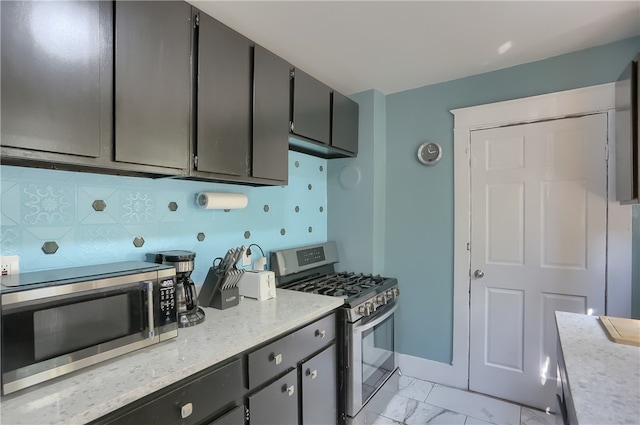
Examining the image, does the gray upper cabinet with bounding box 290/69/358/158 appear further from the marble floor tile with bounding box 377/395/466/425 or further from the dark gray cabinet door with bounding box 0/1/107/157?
the marble floor tile with bounding box 377/395/466/425

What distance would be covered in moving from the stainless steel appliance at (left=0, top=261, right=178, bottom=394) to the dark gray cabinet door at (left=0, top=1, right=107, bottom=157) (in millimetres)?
441

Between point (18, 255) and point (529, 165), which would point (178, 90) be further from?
point (529, 165)

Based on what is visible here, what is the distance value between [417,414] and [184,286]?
1806 mm

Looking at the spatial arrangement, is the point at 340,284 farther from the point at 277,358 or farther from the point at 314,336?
the point at 277,358

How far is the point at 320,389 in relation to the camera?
173cm

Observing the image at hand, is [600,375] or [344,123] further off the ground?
[344,123]

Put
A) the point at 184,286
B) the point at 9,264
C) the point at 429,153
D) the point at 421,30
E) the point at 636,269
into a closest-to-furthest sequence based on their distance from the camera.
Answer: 1. the point at 9,264
2. the point at 184,286
3. the point at 421,30
4. the point at 636,269
5. the point at 429,153

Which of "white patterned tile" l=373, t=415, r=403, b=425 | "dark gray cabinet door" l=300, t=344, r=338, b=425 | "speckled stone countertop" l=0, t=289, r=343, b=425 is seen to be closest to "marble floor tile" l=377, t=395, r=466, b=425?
"white patterned tile" l=373, t=415, r=403, b=425

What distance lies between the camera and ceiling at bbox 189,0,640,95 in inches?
63.3

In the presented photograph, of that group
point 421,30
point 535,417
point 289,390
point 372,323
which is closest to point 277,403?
point 289,390

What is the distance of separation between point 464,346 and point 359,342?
1067mm

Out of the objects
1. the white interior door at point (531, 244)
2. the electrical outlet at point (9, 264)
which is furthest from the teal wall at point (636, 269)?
the electrical outlet at point (9, 264)

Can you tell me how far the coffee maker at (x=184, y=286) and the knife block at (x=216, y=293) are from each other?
16 centimetres

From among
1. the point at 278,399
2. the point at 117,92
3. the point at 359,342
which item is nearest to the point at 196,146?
the point at 117,92
